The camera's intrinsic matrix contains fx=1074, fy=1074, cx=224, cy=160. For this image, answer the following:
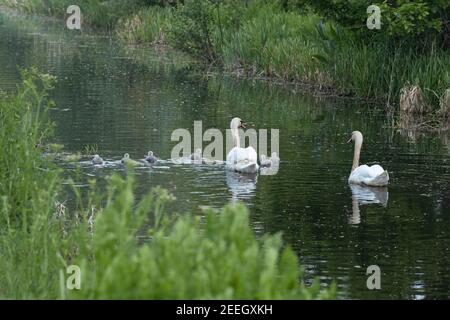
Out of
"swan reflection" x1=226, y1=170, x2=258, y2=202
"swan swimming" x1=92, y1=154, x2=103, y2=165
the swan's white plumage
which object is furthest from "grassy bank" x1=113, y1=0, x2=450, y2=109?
"swan swimming" x1=92, y1=154, x2=103, y2=165

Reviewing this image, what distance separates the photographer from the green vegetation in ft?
75.7

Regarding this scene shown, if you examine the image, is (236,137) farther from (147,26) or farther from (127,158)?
(147,26)

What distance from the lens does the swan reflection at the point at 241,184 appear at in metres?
14.8

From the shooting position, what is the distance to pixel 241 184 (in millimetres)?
15648

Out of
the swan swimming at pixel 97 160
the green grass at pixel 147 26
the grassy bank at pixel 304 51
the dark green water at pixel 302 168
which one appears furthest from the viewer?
the green grass at pixel 147 26

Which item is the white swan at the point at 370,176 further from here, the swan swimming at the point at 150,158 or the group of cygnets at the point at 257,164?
the swan swimming at the point at 150,158

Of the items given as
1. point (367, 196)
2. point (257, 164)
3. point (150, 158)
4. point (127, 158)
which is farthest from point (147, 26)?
point (367, 196)

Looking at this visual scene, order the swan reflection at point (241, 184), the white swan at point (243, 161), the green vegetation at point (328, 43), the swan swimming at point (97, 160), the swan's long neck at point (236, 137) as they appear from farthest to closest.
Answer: the green vegetation at point (328, 43), the swan's long neck at point (236, 137), the white swan at point (243, 161), the swan swimming at point (97, 160), the swan reflection at point (241, 184)

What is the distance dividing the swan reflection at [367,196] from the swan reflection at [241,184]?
1.44 m

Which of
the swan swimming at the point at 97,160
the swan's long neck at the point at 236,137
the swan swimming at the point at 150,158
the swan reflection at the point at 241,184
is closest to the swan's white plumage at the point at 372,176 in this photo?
the swan reflection at the point at 241,184

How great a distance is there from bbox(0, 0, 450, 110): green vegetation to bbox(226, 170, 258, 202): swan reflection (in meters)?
6.84

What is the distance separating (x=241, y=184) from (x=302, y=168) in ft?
4.79

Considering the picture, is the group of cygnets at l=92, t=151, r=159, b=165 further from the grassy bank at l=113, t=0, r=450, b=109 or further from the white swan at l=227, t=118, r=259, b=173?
the grassy bank at l=113, t=0, r=450, b=109
